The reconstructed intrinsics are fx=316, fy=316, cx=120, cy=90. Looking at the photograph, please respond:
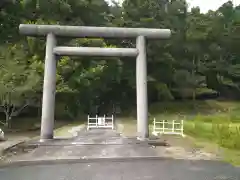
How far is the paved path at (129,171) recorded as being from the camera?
9.21 meters

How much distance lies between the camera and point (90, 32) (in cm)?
1633

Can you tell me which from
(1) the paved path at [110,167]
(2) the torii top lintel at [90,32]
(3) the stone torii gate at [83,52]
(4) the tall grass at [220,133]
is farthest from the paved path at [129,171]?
(2) the torii top lintel at [90,32]

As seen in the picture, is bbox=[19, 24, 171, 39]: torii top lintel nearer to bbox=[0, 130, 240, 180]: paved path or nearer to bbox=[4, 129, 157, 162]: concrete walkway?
bbox=[4, 129, 157, 162]: concrete walkway

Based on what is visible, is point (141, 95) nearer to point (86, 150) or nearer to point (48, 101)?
point (86, 150)

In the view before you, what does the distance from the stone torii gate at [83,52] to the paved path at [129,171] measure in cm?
497

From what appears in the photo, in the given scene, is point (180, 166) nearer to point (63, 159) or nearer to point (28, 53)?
point (63, 159)

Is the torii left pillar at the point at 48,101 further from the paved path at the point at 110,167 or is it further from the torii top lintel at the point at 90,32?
the paved path at the point at 110,167

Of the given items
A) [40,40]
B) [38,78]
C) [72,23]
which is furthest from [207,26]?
[38,78]

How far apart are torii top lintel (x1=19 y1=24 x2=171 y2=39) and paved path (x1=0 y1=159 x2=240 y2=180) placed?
7.49 meters

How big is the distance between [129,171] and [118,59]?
919 inches

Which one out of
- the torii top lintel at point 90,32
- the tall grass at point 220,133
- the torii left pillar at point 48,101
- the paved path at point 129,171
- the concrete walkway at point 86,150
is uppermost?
the torii top lintel at point 90,32

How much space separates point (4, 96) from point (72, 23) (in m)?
13.7

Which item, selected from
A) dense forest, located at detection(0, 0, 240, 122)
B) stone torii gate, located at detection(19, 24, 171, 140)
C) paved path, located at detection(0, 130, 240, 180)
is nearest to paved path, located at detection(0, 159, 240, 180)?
paved path, located at detection(0, 130, 240, 180)

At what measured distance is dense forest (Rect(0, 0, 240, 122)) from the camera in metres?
22.9
